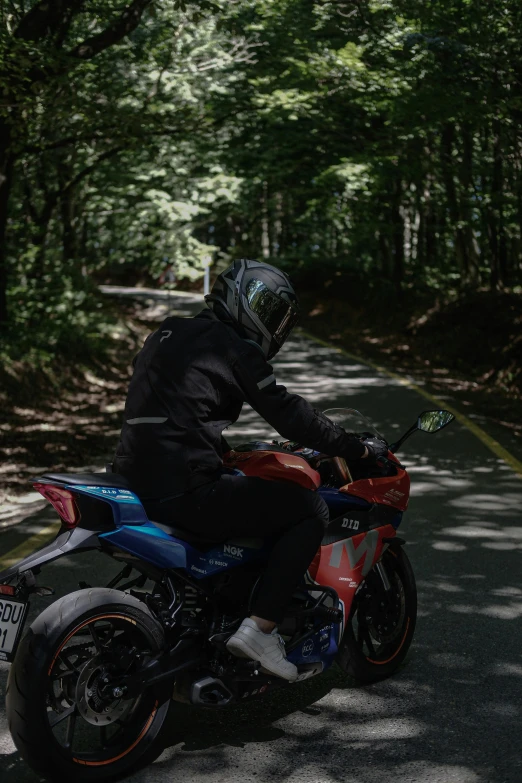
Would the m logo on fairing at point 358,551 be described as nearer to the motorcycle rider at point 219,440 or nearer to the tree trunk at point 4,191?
the motorcycle rider at point 219,440

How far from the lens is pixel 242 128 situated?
25.9 metres

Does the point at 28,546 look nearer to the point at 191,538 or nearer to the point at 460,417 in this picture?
the point at 191,538

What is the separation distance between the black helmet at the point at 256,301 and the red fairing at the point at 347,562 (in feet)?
3.14

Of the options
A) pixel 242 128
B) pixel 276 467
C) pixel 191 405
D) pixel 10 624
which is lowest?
pixel 10 624

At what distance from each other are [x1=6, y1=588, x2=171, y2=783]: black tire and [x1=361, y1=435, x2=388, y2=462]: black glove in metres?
1.25

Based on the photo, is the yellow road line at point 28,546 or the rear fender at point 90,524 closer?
the rear fender at point 90,524

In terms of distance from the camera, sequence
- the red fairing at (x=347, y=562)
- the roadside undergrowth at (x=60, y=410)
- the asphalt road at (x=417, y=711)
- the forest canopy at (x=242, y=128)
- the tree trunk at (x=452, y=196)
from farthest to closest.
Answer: the tree trunk at (x=452, y=196), the forest canopy at (x=242, y=128), the roadside undergrowth at (x=60, y=410), the red fairing at (x=347, y=562), the asphalt road at (x=417, y=711)

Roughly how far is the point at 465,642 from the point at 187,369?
2.36m

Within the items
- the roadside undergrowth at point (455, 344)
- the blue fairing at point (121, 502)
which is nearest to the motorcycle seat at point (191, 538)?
the blue fairing at point (121, 502)

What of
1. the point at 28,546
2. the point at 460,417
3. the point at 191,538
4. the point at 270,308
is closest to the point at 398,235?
the point at 460,417

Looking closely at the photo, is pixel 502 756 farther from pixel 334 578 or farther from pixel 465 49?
pixel 465 49

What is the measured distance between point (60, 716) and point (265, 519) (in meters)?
1.09

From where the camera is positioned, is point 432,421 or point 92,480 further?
point 432,421

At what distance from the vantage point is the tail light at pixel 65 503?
361 cm
